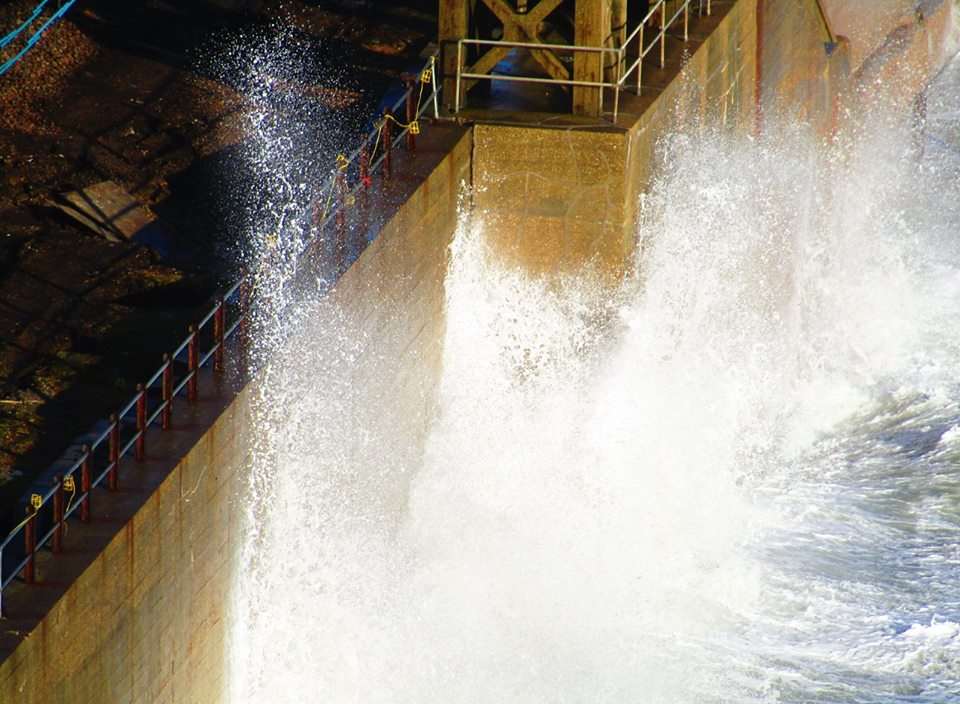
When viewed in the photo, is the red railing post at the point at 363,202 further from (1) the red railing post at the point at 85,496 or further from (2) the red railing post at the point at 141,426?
(1) the red railing post at the point at 85,496

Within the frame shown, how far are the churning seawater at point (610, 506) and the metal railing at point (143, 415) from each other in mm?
519

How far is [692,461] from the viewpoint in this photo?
17.5 meters

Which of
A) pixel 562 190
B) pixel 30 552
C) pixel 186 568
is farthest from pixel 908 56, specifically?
pixel 30 552

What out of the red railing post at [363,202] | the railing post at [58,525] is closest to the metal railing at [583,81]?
the red railing post at [363,202]

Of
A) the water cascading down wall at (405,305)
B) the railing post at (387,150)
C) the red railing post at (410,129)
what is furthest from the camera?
the red railing post at (410,129)

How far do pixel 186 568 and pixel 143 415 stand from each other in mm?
987

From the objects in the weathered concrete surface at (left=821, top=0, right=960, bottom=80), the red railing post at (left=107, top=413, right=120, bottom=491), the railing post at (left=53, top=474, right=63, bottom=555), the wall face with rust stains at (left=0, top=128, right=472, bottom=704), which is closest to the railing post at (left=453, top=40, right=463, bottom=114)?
the wall face with rust stains at (left=0, top=128, right=472, bottom=704)

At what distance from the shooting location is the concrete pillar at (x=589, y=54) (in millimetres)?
14727

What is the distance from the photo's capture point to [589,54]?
15.1m

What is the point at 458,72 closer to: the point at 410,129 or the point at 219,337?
the point at 410,129

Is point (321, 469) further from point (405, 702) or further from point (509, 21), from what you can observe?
point (509, 21)

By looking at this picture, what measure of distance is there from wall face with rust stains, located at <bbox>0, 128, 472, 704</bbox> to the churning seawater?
1.03 ft

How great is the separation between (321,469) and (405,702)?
1804 millimetres

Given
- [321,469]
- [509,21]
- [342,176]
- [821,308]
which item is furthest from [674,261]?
[821,308]
